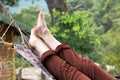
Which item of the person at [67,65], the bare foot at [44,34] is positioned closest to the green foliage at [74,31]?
the bare foot at [44,34]

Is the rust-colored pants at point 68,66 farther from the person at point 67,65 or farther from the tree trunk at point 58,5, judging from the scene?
the tree trunk at point 58,5

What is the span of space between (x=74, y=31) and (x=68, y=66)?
233 inches

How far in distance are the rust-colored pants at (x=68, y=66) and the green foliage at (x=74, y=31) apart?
574 centimetres

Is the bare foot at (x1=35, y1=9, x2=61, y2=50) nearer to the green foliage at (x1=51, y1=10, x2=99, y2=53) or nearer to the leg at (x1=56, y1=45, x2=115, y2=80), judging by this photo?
the leg at (x1=56, y1=45, x2=115, y2=80)

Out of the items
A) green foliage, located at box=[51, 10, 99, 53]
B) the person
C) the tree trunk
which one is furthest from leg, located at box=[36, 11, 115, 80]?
the tree trunk

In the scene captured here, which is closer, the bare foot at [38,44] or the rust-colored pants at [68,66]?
the rust-colored pants at [68,66]

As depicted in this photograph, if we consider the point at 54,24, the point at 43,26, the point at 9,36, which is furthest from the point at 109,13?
the point at 43,26

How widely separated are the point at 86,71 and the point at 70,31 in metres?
5.90

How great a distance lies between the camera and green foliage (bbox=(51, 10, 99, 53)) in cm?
796

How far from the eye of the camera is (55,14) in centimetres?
817

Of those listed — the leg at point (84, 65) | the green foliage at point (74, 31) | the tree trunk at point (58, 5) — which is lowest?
the green foliage at point (74, 31)

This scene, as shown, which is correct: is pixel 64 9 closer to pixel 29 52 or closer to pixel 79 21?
pixel 79 21

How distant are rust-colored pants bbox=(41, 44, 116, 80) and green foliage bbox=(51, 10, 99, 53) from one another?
226 inches

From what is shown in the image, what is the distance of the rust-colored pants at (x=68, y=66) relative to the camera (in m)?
2.03
